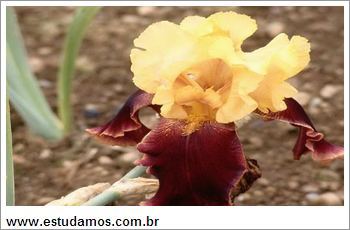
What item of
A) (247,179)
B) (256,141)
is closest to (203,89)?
(247,179)

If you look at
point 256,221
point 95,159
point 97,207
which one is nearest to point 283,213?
point 256,221

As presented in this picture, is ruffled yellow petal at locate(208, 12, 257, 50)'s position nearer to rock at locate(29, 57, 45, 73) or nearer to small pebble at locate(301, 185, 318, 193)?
small pebble at locate(301, 185, 318, 193)

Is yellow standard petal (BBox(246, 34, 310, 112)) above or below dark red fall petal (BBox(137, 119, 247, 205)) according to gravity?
above

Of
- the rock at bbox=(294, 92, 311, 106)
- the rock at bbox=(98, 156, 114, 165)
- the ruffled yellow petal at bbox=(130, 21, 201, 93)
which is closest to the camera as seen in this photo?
the ruffled yellow petal at bbox=(130, 21, 201, 93)

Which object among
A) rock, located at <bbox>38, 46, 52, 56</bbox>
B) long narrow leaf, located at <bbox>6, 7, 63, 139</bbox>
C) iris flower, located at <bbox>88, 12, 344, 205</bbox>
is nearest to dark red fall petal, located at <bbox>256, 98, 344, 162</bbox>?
iris flower, located at <bbox>88, 12, 344, 205</bbox>

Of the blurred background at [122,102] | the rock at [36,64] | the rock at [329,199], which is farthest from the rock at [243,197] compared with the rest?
the rock at [36,64]

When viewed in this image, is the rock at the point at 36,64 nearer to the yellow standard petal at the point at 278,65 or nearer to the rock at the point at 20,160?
the rock at the point at 20,160
